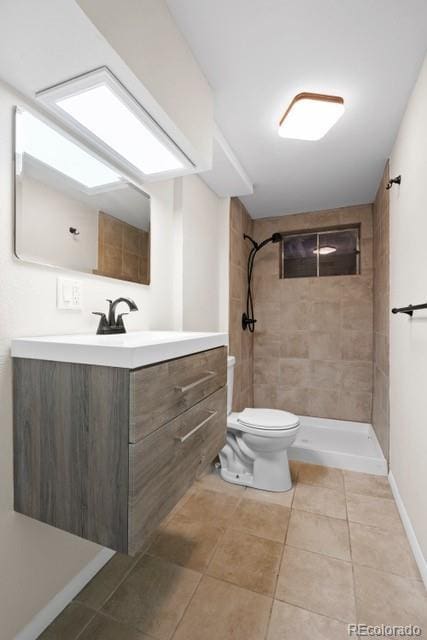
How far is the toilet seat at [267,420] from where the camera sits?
6.18 feet

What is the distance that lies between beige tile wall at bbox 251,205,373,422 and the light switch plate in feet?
5.52

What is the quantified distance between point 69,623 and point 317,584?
97 centimetres

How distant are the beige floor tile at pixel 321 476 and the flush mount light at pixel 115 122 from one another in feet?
6.95

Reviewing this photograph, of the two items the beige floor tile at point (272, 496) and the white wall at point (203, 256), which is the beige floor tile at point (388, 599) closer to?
the beige floor tile at point (272, 496)

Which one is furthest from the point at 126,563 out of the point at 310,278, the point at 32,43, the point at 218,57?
the point at 310,278

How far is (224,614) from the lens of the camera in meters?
1.12

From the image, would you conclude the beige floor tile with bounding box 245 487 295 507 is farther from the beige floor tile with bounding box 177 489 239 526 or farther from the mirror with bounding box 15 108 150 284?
the mirror with bounding box 15 108 150 284

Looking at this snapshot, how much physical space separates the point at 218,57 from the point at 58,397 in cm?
153

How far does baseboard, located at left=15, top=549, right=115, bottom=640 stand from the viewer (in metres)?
1.03

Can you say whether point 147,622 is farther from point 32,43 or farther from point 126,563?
point 32,43

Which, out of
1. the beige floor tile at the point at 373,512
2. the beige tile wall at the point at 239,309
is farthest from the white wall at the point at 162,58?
the beige floor tile at the point at 373,512

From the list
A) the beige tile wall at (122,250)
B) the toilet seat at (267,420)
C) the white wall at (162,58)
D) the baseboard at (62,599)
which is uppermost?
the white wall at (162,58)

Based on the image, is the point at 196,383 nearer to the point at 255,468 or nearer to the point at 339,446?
the point at 255,468

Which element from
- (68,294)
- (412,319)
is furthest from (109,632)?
(412,319)
